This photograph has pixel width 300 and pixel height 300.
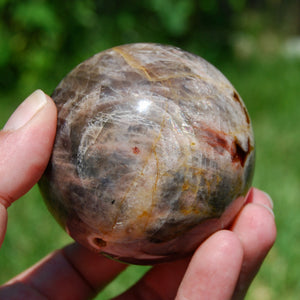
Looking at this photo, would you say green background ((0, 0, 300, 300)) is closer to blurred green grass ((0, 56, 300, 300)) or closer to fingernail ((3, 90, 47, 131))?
blurred green grass ((0, 56, 300, 300))

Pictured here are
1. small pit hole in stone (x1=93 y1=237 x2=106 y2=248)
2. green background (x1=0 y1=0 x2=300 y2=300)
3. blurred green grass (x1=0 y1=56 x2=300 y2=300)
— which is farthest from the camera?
green background (x1=0 y1=0 x2=300 y2=300)

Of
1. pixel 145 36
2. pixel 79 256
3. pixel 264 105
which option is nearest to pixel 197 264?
pixel 79 256

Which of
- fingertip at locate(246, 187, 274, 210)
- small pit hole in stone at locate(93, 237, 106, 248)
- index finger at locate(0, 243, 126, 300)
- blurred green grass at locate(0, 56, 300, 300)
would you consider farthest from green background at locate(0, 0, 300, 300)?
small pit hole in stone at locate(93, 237, 106, 248)

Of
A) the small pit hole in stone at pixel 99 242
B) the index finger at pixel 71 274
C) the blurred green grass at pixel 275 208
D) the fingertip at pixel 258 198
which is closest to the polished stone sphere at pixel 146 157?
the small pit hole in stone at pixel 99 242

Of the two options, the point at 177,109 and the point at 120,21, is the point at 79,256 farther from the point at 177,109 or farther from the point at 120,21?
the point at 120,21

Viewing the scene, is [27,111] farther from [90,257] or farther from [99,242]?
[90,257]

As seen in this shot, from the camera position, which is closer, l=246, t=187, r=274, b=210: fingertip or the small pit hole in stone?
the small pit hole in stone

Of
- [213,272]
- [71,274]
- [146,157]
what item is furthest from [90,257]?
[146,157]
